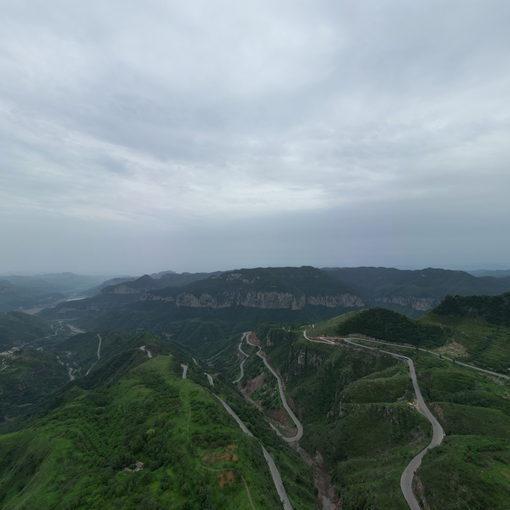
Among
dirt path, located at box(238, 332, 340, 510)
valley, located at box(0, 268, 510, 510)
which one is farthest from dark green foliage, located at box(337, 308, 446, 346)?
dirt path, located at box(238, 332, 340, 510)

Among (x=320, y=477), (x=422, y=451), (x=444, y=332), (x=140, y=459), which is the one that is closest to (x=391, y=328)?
(x=444, y=332)

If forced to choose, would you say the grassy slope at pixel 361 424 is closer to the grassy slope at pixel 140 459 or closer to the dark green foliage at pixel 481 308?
the grassy slope at pixel 140 459

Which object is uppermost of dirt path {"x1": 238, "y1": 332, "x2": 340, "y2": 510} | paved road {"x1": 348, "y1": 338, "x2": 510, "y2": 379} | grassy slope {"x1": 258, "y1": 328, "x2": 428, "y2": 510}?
paved road {"x1": 348, "y1": 338, "x2": 510, "y2": 379}

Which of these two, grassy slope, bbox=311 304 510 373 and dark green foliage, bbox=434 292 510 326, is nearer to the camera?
grassy slope, bbox=311 304 510 373

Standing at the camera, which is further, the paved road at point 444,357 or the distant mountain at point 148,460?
the paved road at point 444,357

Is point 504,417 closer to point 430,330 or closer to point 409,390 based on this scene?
A: point 409,390

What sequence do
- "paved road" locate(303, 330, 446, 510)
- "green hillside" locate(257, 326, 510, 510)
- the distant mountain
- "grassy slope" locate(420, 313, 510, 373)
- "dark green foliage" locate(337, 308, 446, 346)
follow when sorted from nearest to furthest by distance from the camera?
the distant mountain → "green hillside" locate(257, 326, 510, 510) → "paved road" locate(303, 330, 446, 510) → "grassy slope" locate(420, 313, 510, 373) → "dark green foliage" locate(337, 308, 446, 346)

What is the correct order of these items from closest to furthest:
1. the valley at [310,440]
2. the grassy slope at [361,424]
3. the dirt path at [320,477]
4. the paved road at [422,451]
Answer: the valley at [310,440]
the paved road at [422,451]
the grassy slope at [361,424]
the dirt path at [320,477]

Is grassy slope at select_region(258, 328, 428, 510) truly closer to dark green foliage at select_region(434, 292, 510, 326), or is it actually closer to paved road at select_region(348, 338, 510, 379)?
paved road at select_region(348, 338, 510, 379)

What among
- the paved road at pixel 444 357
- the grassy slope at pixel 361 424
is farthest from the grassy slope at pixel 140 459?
the paved road at pixel 444 357

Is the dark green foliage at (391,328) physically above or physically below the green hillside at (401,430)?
above
